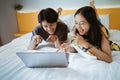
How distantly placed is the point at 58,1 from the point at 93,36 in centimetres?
166

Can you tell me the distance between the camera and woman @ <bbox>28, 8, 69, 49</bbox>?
1.49 m

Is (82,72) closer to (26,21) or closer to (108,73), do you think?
(108,73)

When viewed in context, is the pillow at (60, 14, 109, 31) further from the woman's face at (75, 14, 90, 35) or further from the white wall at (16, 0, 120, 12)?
the woman's face at (75, 14, 90, 35)

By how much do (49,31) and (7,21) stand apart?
158 centimetres

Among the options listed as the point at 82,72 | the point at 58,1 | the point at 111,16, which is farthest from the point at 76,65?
the point at 58,1

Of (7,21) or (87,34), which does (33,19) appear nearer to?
(7,21)

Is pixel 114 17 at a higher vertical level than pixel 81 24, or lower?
lower

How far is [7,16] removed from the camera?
289cm

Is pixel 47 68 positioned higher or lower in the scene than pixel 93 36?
lower

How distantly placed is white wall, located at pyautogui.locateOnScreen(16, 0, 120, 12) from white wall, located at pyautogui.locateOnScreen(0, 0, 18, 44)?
0.59 feet

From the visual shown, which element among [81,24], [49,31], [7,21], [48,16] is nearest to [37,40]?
[49,31]

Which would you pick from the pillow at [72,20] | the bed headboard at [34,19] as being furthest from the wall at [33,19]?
the pillow at [72,20]

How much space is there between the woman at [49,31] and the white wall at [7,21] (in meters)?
1.31

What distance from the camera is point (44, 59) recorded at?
3.37 feet
